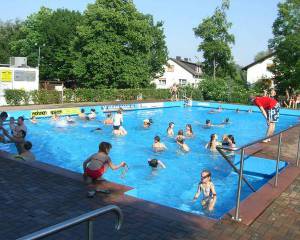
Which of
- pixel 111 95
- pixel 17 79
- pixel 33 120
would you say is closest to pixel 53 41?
pixel 111 95

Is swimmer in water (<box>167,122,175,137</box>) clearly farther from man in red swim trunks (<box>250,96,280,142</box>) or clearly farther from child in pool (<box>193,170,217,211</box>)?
child in pool (<box>193,170,217,211</box>)

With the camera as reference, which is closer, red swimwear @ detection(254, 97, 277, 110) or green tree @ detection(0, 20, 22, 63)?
red swimwear @ detection(254, 97, 277, 110)

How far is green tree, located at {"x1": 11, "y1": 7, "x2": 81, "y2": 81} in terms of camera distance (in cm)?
4703

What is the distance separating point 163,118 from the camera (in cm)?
2633

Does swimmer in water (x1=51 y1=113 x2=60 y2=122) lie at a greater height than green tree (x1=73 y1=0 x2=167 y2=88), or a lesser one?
lesser

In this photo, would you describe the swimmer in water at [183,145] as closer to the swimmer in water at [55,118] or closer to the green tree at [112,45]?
the swimmer in water at [55,118]

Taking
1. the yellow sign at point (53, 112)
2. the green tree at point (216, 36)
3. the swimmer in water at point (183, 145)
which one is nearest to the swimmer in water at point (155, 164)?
the swimmer in water at point (183, 145)

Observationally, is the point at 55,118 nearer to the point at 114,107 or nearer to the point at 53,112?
the point at 53,112

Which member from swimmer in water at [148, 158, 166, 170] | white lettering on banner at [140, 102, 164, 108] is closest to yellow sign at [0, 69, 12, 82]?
white lettering on banner at [140, 102, 164, 108]

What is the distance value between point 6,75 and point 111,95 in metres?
9.72

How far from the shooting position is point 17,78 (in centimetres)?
2602

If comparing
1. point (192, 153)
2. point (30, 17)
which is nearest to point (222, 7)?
point (30, 17)

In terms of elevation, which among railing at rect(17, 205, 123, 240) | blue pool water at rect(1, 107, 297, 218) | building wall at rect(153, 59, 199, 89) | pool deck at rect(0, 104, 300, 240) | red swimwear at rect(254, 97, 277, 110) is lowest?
blue pool water at rect(1, 107, 297, 218)

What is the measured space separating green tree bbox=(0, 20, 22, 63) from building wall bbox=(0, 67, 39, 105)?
1450 inches
